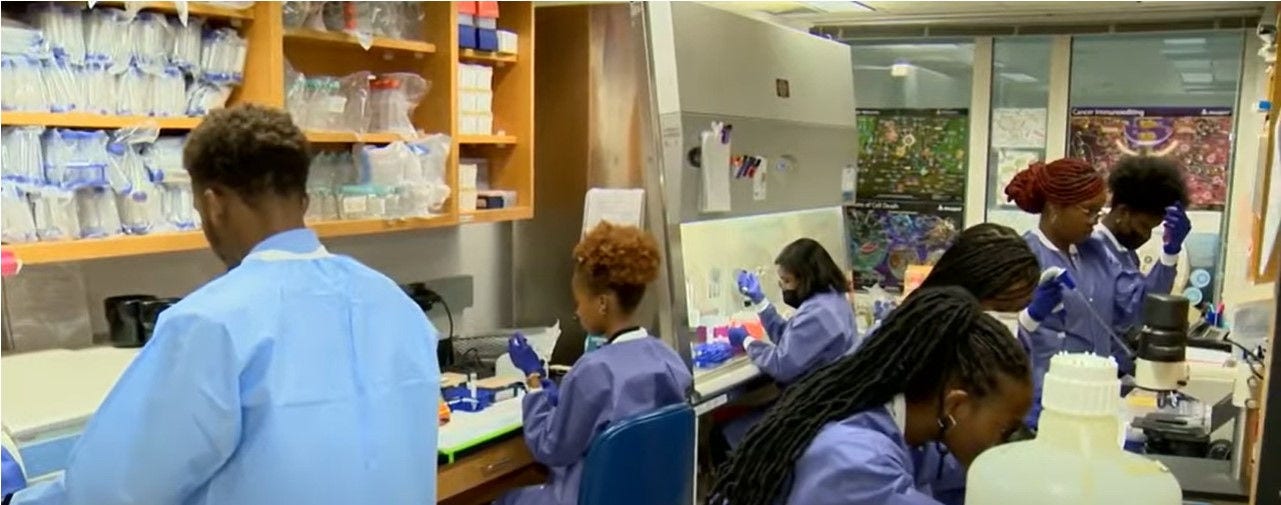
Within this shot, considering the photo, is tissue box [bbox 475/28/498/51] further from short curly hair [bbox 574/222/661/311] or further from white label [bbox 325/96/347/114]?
short curly hair [bbox 574/222/661/311]

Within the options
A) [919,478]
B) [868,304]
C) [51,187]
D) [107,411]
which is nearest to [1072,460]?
[919,478]

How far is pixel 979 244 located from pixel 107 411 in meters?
1.66

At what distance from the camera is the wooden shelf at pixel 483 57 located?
9.75ft

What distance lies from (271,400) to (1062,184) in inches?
81.3

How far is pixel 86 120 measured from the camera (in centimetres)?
201

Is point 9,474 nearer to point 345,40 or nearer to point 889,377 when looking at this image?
point 889,377

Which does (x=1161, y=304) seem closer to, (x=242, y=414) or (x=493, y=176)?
(x=242, y=414)

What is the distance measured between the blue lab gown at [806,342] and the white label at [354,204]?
1.32 m

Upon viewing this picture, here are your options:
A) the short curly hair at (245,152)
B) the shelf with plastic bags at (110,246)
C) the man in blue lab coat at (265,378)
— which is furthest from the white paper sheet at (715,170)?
the short curly hair at (245,152)

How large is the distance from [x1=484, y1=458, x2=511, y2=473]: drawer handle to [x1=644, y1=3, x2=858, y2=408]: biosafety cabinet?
59 centimetres

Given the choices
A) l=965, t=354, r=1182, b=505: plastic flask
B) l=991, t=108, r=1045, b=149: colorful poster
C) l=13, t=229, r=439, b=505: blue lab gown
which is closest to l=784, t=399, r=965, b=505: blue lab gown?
l=965, t=354, r=1182, b=505: plastic flask

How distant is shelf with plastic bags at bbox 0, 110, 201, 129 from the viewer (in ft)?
6.22

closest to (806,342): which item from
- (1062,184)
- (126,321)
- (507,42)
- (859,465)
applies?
(1062,184)

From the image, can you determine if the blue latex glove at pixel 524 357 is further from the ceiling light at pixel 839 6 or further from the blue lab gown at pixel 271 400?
the ceiling light at pixel 839 6
